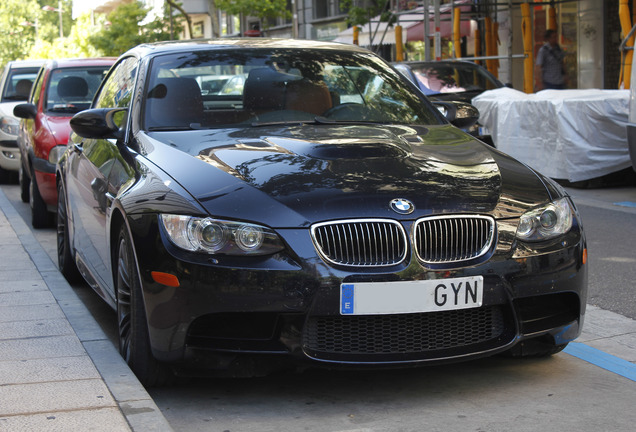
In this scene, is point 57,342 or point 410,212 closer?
point 410,212

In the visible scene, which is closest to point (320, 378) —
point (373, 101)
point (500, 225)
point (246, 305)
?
point (246, 305)

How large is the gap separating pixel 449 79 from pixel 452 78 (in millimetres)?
55

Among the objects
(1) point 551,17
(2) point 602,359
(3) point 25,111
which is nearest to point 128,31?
(1) point 551,17

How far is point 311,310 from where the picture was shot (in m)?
3.77

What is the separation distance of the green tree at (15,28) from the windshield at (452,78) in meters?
79.0

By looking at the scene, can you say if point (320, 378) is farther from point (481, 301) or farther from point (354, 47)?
point (354, 47)

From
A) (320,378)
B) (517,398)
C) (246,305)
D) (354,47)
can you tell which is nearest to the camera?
(246,305)

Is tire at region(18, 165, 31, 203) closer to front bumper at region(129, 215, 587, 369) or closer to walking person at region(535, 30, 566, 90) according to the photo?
front bumper at region(129, 215, 587, 369)

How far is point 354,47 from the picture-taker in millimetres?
6027

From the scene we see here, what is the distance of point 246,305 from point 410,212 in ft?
2.43

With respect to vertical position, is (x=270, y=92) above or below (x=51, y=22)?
below

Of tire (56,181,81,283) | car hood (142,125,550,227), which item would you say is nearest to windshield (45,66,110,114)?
tire (56,181,81,283)

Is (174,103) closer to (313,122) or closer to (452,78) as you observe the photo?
(313,122)

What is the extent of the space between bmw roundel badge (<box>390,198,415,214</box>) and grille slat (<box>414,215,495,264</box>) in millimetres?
65
